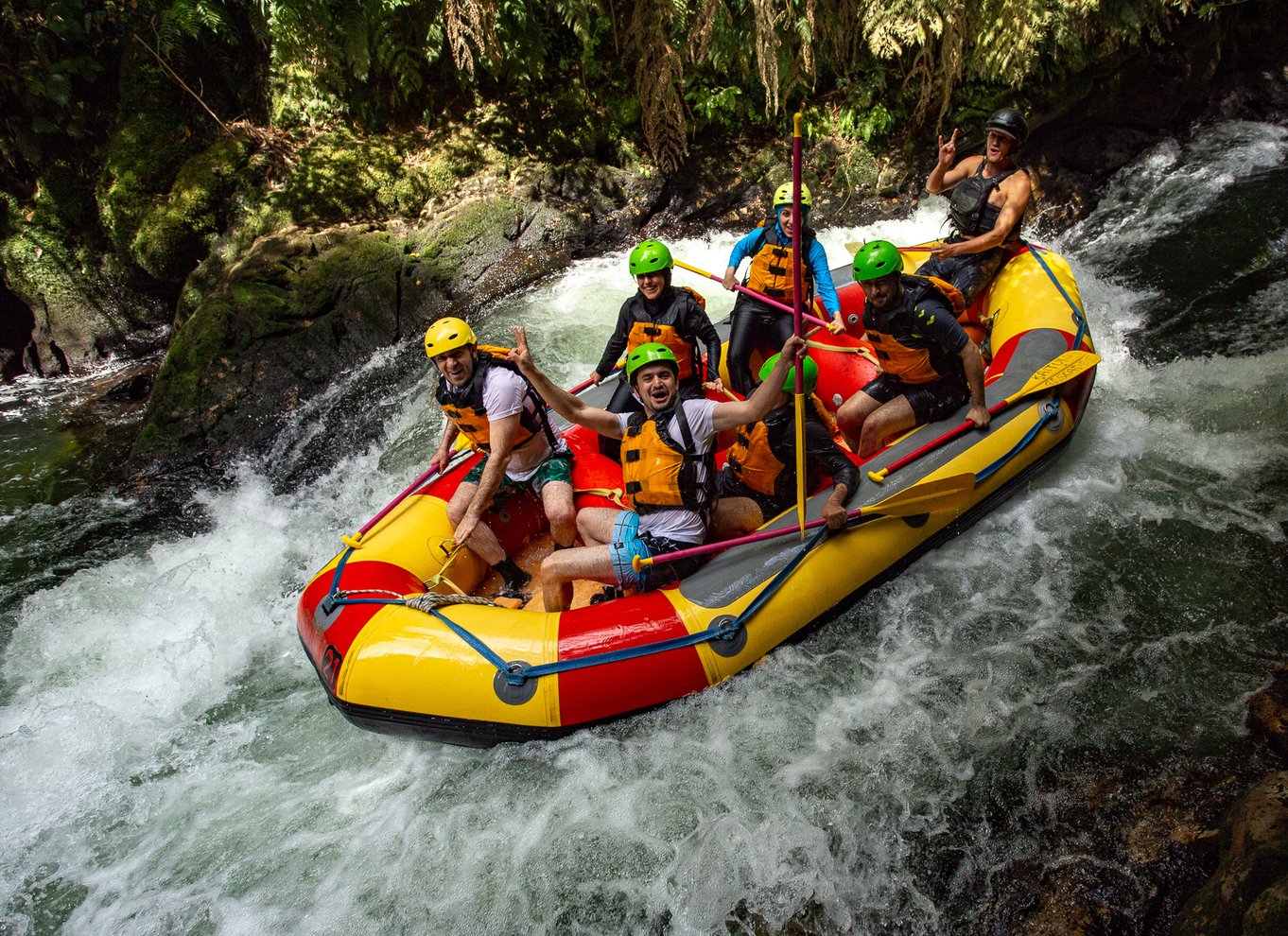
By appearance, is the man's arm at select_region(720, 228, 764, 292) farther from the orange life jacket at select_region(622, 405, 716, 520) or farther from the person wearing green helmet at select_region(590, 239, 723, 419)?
the orange life jacket at select_region(622, 405, 716, 520)

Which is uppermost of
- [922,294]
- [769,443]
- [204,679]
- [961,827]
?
[922,294]

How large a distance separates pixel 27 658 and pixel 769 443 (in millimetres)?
4550

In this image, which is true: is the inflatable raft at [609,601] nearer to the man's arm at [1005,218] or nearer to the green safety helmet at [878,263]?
the man's arm at [1005,218]

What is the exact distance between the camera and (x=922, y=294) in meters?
4.05

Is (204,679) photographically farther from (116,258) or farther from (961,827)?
(116,258)

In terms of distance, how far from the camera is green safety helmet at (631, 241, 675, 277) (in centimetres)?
443

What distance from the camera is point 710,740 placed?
3.70 metres

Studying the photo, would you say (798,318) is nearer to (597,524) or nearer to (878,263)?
(878,263)

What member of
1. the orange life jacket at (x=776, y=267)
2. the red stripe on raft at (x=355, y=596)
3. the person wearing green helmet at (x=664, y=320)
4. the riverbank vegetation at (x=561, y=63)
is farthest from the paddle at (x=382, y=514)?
the riverbank vegetation at (x=561, y=63)

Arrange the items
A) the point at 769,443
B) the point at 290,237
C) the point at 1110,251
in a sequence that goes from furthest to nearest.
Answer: the point at 290,237 < the point at 1110,251 < the point at 769,443

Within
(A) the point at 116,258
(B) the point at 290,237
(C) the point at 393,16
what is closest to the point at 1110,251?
(C) the point at 393,16

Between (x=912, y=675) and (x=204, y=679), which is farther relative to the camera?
(x=204, y=679)

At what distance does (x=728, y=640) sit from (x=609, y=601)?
56 centimetres

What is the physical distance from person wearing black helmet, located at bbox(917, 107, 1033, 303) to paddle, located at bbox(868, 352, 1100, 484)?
0.97 meters
